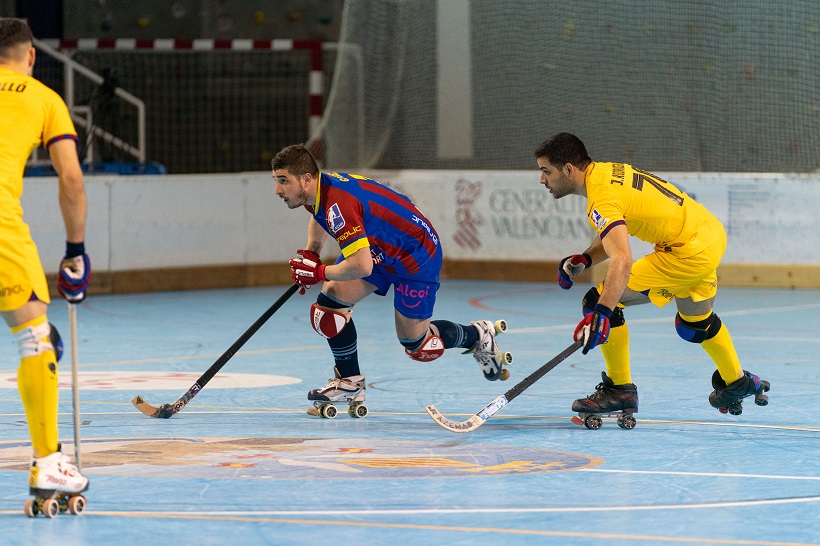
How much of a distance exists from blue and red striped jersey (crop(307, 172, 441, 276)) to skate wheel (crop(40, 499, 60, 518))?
2.25 metres

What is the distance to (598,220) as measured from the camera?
21.6 feet

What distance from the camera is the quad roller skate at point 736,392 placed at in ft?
23.6

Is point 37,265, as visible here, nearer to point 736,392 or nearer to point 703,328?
point 703,328

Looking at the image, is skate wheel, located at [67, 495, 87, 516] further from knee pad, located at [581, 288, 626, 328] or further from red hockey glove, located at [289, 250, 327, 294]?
knee pad, located at [581, 288, 626, 328]

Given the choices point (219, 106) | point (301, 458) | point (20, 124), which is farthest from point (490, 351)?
point (219, 106)

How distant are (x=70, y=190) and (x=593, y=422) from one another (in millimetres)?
3119

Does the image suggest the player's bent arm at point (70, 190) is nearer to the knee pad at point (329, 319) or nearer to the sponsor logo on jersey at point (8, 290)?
the sponsor logo on jersey at point (8, 290)

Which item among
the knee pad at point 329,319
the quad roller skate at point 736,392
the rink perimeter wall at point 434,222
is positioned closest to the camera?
the quad roller skate at point 736,392

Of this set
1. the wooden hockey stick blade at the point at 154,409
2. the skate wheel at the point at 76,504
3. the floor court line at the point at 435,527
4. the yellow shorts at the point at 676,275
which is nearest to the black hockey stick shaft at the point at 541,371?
the yellow shorts at the point at 676,275

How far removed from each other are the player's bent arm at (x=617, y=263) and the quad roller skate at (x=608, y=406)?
0.71m

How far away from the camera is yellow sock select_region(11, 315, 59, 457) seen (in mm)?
4996

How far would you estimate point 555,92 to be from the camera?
58.6ft

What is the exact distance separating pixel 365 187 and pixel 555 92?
11.0 metres

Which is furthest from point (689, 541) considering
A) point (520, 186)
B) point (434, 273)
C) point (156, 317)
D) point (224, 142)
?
point (224, 142)
